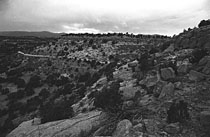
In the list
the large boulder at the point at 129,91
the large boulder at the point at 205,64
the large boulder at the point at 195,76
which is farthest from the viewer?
the large boulder at the point at 129,91

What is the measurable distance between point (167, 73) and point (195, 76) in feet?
5.18

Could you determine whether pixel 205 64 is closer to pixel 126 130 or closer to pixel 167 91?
pixel 167 91

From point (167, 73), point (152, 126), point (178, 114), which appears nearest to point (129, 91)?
point (167, 73)

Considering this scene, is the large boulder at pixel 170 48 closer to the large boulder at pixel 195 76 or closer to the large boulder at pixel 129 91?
the large boulder at pixel 195 76

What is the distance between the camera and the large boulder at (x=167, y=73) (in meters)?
11.2

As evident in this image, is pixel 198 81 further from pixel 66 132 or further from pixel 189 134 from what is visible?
pixel 66 132

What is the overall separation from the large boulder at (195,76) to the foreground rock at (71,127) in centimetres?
564

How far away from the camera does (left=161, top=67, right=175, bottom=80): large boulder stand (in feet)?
36.7

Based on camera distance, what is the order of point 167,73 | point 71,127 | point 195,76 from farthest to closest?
point 167,73
point 195,76
point 71,127

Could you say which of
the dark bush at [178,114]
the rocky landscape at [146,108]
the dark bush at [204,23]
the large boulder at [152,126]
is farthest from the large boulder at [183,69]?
the dark bush at [204,23]

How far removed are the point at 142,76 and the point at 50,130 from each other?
23.6 feet

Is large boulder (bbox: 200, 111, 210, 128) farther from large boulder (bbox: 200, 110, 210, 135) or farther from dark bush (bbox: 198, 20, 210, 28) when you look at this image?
dark bush (bbox: 198, 20, 210, 28)

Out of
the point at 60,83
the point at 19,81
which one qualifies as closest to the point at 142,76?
the point at 60,83

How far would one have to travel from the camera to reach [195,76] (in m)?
10.7
